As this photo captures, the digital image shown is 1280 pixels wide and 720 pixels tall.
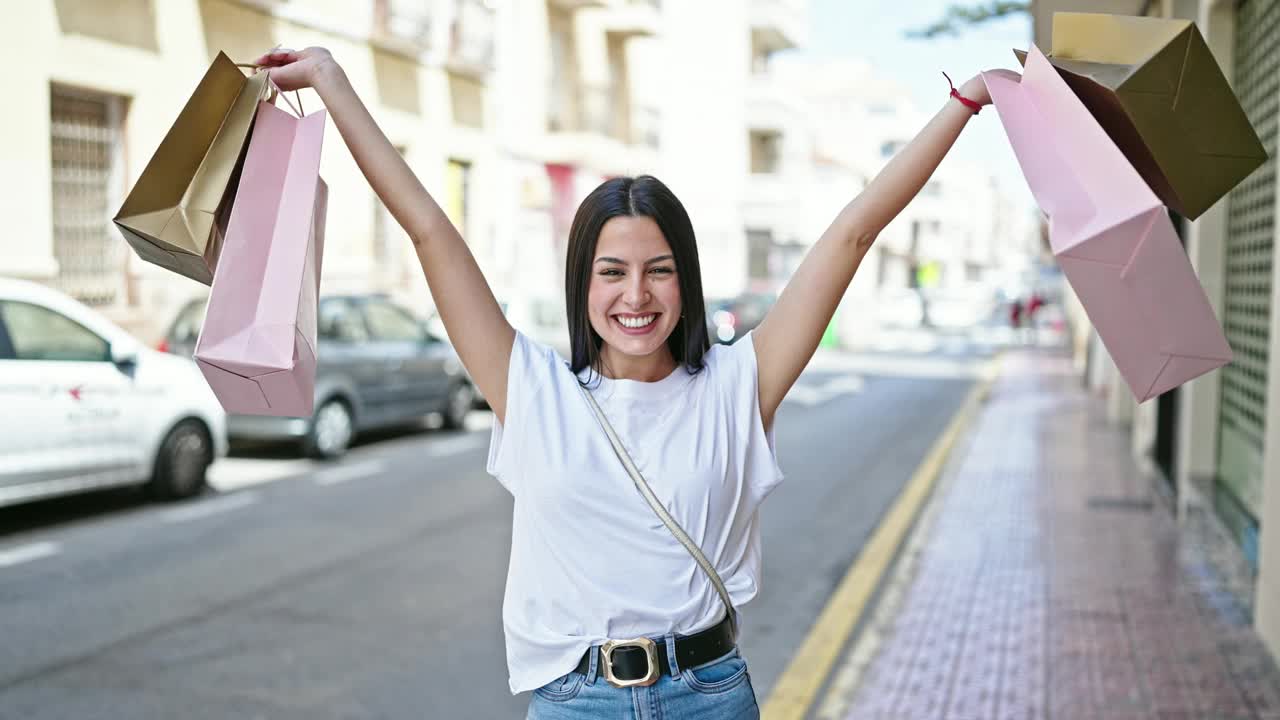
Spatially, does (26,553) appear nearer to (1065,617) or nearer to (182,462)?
(182,462)

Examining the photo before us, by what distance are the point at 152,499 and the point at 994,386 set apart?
17.8 meters

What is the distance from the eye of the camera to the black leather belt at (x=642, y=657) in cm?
221

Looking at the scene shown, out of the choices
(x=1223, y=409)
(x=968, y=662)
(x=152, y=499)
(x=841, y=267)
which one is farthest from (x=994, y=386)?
(x=841, y=267)

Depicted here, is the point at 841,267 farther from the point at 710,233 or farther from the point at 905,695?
the point at 710,233

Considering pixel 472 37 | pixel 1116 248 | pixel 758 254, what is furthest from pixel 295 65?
pixel 758 254

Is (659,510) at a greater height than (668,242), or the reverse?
(668,242)

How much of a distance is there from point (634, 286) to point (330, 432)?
Result: 11.3 meters

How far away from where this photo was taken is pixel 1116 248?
1.99 m

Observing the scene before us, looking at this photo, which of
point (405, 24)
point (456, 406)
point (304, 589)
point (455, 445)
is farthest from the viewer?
point (405, 24)

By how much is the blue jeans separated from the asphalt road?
3.46 meters

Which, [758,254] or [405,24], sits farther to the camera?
[758,254]

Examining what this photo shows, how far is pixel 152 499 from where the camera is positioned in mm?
10523

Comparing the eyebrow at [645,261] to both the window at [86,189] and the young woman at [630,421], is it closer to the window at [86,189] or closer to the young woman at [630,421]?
the young woman at [630,421]

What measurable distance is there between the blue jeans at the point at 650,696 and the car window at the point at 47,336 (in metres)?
7.63
